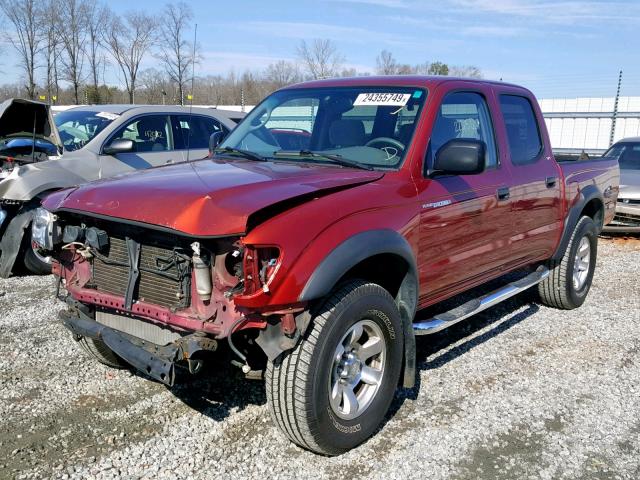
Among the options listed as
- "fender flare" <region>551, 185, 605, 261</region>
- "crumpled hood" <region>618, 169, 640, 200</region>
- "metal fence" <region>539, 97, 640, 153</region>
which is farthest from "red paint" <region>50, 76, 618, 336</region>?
"metal fence" <region>539, 97, 640, 153</region>

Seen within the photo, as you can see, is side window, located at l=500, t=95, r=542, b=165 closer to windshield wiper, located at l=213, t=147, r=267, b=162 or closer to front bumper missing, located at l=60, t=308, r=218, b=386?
windshield wiper, located at l=213, t=147, r=267, b=162

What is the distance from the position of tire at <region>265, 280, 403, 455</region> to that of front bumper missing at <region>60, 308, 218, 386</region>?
0.41 m

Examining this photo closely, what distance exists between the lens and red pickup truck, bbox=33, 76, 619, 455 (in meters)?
2.94

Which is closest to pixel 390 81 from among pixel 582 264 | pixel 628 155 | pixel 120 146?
pixel 582 264

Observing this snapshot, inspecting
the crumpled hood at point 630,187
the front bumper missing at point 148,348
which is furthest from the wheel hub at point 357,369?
the crumpled hood at point 630,187

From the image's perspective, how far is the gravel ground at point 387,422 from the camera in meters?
3.29

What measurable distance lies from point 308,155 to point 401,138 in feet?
2.04

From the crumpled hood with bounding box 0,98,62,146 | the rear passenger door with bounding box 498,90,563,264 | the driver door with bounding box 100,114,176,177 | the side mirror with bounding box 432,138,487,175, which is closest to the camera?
the side mirror with bounding box 432,138,487,175

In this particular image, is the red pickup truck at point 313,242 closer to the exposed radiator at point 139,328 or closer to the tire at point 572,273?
the exposed radiator at point 139,328

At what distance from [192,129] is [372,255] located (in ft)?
18.8

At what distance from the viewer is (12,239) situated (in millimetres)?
6684

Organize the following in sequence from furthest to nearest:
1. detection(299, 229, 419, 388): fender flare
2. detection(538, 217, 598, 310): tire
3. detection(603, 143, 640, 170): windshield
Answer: detection(603, 143, 640, 170): windshield
detection(538, 217, 598, 310): tire
detection(299, 229, 419, 388): fender flare

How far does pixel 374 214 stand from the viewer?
3396mm

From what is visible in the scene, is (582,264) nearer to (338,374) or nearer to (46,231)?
(338,374)
